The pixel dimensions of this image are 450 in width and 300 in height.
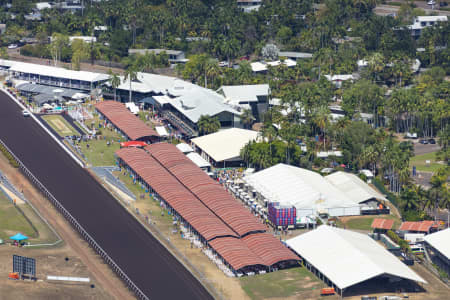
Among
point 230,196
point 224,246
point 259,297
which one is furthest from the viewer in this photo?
point 230,196

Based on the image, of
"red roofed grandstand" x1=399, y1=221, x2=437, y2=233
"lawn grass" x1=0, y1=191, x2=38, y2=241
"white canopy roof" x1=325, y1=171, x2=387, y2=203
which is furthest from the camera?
"white canopy roof" x1=325, y1=171, x2=387, y2=203

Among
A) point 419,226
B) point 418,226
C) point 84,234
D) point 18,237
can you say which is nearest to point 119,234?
point 84,234

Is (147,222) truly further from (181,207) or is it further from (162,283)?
(162,283)

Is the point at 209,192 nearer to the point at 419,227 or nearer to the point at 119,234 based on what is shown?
the point at 119,234

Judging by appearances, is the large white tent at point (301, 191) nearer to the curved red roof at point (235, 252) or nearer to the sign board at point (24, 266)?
the curved red roof at point (235, 252)

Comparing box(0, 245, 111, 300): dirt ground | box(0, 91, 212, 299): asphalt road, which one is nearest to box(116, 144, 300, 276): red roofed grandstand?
box(0, 91, 212, 299): asphalt road

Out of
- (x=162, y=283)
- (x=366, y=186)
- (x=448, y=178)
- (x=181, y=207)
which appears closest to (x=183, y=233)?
(x=181, y=207)

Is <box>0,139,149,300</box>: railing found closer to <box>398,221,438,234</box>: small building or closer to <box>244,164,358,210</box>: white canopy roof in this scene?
<box>244,164,358,210</box>: white canopy roof
